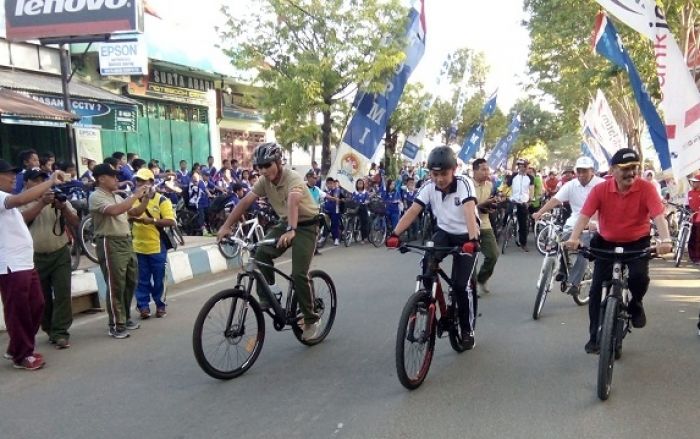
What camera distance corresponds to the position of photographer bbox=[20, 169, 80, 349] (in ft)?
19.5

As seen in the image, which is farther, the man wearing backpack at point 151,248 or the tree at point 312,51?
the tree at point 312,51

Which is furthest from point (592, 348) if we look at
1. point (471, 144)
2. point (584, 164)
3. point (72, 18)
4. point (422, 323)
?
point (471, 144)

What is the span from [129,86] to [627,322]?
1843cm

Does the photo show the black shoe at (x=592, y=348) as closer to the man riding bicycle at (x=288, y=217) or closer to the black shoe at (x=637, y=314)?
the black shoe at (x=637, y=314)

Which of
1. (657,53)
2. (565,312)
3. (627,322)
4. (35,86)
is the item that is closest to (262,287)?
(627,322)

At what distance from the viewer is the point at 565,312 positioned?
7395 mm

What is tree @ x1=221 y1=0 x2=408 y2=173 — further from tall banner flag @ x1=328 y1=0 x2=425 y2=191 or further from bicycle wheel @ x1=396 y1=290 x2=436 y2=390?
bicycle wheel @ x1=396 y1=290 x2=436 y2=390

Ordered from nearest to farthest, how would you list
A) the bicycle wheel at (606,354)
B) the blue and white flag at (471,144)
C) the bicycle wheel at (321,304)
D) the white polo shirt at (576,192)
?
1. the bicycle wheel at (606,354)
2. the bicycle wheel at (321,304)
3. the white polo shirt at (576,192)
4. the blue and white flag at (471,144)

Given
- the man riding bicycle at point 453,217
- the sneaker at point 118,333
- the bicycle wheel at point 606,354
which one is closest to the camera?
the bicycle wheel at point 606,354

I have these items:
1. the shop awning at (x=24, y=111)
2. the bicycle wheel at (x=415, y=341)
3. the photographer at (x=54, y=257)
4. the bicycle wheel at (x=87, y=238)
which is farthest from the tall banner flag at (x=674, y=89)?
the shop awning at (x=24, y=111)

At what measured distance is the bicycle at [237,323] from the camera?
4.90 meters

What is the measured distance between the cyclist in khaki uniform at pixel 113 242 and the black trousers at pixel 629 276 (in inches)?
167

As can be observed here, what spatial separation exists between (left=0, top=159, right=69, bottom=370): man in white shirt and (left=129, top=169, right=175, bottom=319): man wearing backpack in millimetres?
1614

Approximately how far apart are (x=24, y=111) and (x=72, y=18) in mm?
2182
